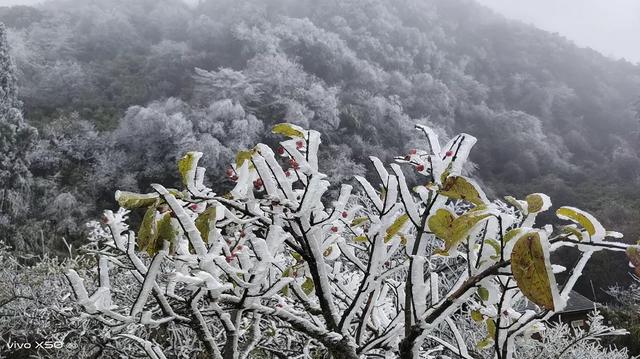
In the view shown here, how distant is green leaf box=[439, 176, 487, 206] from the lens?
767mm

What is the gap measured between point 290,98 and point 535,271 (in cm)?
1917

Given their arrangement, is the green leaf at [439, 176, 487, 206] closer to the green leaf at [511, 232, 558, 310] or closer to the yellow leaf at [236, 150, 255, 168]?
the green leaf at [511, 232, 558, 310]

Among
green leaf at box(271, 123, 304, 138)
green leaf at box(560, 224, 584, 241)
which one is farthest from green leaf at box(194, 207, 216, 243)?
green leaf at box(560, 224, 584, 241)

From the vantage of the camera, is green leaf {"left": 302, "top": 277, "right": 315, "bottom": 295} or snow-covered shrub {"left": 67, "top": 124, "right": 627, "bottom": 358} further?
green leaf {"left": 302, "top": 277, "right": 315, "bottom": 295}

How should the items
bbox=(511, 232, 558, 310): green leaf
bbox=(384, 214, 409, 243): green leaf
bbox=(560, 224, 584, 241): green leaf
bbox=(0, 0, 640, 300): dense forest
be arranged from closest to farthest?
bbox=(511, 232, 558, 310): green leaf < bbox=(560, 224, 584, 241): green leaf < bbox=(384, 214, 409, 243): green leaf < bbox=(0, 0, 640, 300): dense forest

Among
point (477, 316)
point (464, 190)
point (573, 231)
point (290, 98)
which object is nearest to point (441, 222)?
point (464, 190)

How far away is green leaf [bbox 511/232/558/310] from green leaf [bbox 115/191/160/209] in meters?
0.58

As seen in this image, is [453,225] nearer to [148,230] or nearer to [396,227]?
[396,227]

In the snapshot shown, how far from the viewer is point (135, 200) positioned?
80cm

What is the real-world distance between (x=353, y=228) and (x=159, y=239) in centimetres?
65

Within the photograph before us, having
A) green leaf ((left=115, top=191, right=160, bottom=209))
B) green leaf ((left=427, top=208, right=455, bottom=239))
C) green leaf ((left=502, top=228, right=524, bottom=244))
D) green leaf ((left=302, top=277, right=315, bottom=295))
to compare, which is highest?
green leaf ((left=502, top=228, right=524, bottom=244))

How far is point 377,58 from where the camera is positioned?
27.0 meters

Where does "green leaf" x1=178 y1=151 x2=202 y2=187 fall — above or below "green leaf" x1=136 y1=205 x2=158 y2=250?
above

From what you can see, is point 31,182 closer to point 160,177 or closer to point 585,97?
point 160,177
